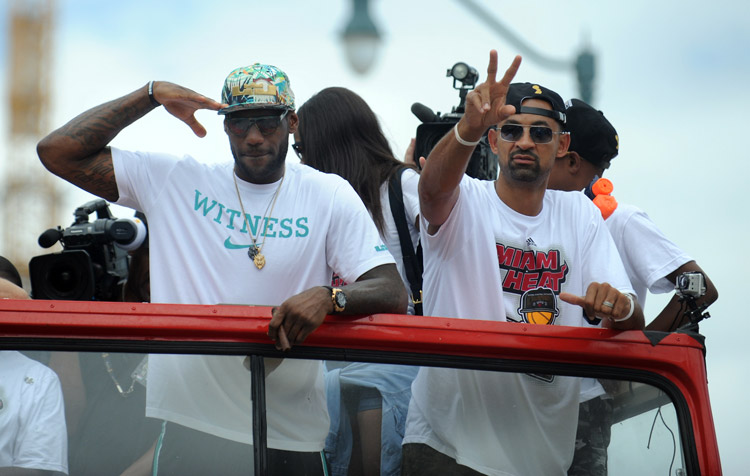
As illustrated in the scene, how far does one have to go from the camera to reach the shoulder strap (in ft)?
13.7

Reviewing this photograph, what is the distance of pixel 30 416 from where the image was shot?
2.97 meters

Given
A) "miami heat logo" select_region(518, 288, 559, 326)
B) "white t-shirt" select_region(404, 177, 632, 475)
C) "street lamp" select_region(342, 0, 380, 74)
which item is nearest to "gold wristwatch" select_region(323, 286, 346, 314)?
"white t-shirt" select_region(404, 177, 632, 475)

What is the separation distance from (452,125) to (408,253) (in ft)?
2.73

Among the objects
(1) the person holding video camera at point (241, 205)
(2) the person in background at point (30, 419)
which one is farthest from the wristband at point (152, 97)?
(2) the person in background at point (30, 419)

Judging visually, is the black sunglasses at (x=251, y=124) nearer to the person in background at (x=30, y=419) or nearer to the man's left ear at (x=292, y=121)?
the man's left ear at (x=292, y=121)

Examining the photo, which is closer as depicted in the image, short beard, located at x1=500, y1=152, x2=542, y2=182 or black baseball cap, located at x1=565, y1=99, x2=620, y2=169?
short beard, located at x1=500, y1=152, x2=542, y2=182

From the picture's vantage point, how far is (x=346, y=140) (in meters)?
4.40

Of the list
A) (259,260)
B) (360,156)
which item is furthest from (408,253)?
(259,260)

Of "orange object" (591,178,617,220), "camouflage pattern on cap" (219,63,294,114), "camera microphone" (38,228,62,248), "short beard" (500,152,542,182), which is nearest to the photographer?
"camouflage pattern on cap" (219,63,294,114)

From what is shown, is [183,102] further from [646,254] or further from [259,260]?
[646,254]

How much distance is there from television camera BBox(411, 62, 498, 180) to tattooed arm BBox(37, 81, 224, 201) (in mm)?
1359

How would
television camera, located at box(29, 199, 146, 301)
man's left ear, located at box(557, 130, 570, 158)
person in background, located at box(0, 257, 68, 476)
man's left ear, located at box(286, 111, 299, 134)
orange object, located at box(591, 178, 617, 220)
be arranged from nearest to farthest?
person in background, located at box(0, 257, 68, 476) < man's left ear, located at box(286, 111, 299, 134) < man's left ear, located at box(557, 130, 570, 158) < orange object, located at box(591, 178, 617, 220) < television camera, located at box(29, 199, 146, 301)

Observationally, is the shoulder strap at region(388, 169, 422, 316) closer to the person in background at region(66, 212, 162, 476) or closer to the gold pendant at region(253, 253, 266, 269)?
the gold pendant at region(253, 253, 266, 269)

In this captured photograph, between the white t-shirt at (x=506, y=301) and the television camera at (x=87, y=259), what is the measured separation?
58.0 inches
